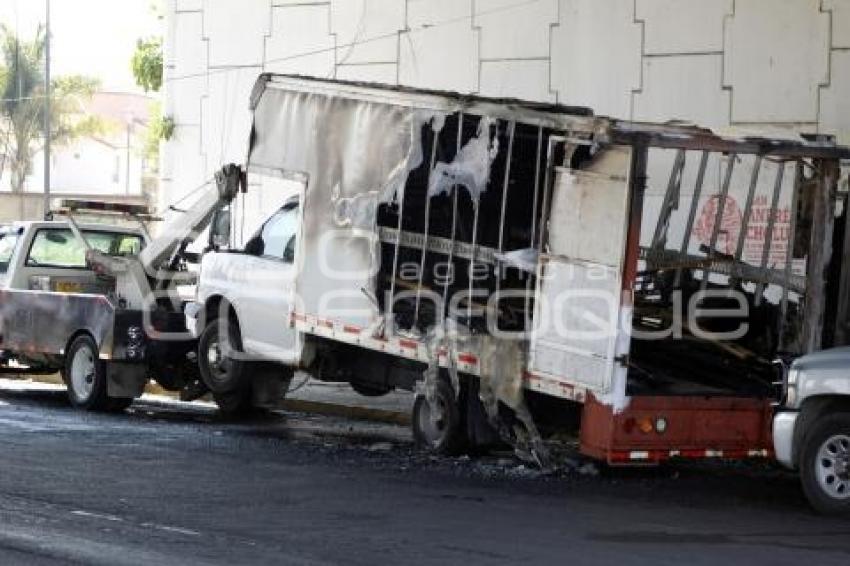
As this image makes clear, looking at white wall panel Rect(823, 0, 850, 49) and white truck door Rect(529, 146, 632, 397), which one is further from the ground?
white wall panel Rect(823, 0, 850, 49)

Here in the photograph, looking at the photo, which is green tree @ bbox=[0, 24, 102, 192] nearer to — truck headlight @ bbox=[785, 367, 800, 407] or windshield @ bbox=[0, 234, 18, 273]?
windshield @ bbox=[0, 234, 18, 273]

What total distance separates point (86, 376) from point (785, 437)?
28.1 ft

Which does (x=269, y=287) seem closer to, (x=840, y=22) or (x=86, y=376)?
(x=86, y=376)

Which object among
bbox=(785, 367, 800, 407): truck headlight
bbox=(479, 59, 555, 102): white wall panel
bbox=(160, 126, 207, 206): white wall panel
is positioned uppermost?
bbox=(479, 59, 555, 102): white wall panel

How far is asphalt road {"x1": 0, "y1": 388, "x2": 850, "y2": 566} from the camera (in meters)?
9.18

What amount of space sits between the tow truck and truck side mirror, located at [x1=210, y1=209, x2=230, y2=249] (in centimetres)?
9

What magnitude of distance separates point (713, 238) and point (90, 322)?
6910 millimetres

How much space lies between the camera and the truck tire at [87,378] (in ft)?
56.2

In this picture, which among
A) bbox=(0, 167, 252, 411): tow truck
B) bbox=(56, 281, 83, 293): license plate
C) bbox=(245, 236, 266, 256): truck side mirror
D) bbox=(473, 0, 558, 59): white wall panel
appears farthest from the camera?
bbox=(473, 0, 558, 59): white wall panel

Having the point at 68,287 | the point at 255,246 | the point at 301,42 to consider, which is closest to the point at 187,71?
the point at 301,42

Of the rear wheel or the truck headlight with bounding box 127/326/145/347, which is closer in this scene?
the rear wheel

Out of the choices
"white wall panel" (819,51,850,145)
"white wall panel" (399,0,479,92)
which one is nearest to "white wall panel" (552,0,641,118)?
"white wall panel" (399,0,479,92)

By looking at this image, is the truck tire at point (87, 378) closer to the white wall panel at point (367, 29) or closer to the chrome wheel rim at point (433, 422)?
the chrome wheel rim at point (433, 422)

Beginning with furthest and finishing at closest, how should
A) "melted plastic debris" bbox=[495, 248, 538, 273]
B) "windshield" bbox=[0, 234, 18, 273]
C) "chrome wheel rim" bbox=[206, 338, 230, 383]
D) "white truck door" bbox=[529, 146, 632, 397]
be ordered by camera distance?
"windshield" bbox=[0, 234, 18, 273]
"chrome wheel rim" bbox=[206, 338, 230, 383]
"melted plastic debris" bbox=[495, 248, 538, 273]
"white truck door" bbox=[529, 146, 632, 397]
